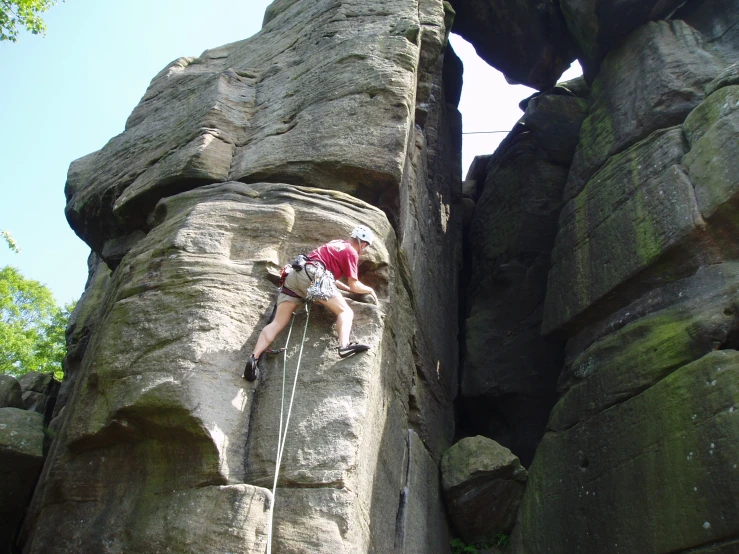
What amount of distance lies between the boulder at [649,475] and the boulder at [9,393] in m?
6.15

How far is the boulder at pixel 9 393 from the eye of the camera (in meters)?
8.95

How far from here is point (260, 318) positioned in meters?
6.70

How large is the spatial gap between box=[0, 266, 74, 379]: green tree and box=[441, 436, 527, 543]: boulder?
46.8ft

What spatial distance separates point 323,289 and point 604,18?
320 inches

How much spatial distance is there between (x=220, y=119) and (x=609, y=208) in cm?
514

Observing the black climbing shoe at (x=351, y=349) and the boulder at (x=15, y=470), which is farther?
the boulder at (x=15, y=470)

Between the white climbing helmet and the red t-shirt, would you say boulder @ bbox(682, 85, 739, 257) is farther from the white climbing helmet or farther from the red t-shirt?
the red t-shirt

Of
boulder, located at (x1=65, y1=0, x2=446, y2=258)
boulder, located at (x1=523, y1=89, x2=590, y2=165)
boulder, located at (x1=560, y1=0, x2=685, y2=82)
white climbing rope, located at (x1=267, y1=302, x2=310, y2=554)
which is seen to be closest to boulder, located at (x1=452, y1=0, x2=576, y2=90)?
boulder, located at (x1=523, y1=89, x2=590, y2=165)

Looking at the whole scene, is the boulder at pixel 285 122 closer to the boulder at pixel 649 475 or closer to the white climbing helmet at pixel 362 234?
the white climbing helmet at pixel 362 234

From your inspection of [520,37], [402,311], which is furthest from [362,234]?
[520,37]

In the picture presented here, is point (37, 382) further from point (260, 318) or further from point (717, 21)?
point (717, 21)

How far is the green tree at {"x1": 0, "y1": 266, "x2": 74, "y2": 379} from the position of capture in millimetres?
20625

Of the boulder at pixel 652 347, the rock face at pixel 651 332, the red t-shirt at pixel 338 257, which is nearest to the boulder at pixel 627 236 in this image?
the rock face at pixel 651 332

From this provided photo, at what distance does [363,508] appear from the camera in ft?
19.4
